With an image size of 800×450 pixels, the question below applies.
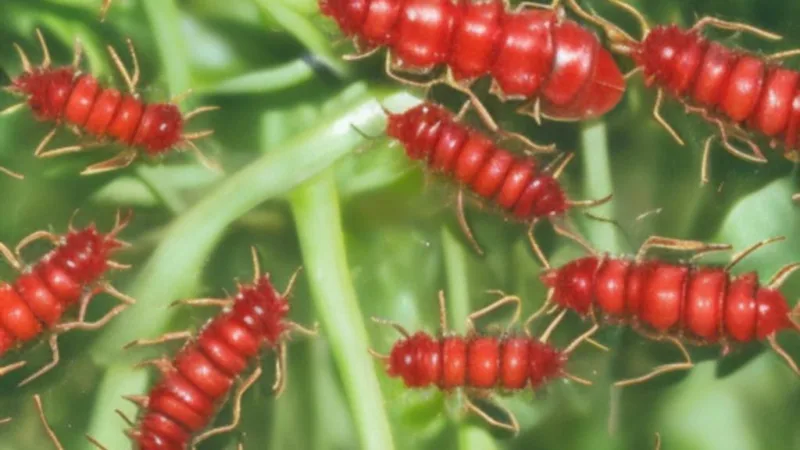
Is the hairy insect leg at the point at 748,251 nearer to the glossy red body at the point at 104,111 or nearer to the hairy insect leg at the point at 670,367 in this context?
the hairy insect leg at the point at 670,367

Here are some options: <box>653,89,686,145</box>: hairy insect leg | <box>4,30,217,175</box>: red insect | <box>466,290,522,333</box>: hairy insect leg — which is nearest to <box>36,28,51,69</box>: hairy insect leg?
<box>4,30,217,175</box>: red insect

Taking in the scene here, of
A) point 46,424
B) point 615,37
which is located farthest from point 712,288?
point 46,424

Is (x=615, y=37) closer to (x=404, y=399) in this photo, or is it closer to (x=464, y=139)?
(x=464, y=139)

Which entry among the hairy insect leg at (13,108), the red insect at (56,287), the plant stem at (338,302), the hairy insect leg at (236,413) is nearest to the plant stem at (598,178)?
the plant stem at (338,302)

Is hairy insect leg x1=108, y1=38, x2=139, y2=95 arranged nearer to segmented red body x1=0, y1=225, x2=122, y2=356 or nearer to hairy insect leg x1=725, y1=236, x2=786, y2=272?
segmented red body x1=0, y1=225, x2=122, y2=356

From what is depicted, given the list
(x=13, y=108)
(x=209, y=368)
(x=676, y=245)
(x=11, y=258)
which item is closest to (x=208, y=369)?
(x=209, y=368)

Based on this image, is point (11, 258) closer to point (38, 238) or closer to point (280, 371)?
point (38, 238)
